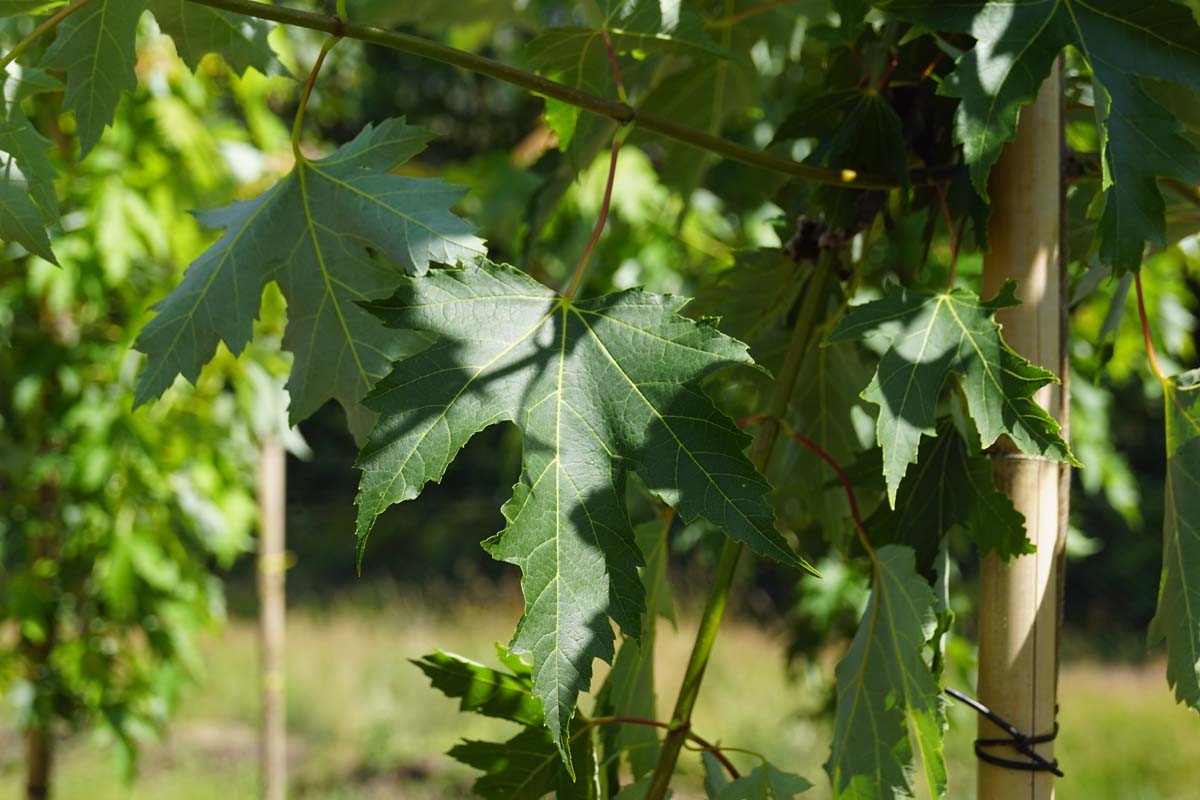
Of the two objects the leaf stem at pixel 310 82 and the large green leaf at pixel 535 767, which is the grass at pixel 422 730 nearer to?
the large green leaf at pixel 535 767

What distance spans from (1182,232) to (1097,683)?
4710 mm

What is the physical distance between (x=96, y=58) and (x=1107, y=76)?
1.69ft

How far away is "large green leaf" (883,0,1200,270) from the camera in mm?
543

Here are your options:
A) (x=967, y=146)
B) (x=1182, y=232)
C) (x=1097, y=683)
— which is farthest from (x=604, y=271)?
(x=1097, y=683)

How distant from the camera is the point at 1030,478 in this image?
662 mm

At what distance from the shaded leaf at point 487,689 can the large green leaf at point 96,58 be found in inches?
13.4

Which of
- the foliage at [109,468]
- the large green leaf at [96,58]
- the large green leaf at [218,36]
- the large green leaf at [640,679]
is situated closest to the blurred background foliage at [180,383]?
the foliage at [109,468]

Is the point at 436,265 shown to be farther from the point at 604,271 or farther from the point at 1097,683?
the point at 1097,683

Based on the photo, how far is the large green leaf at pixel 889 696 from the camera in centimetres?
60

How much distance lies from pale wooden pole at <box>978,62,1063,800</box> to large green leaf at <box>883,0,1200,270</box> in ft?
0.33

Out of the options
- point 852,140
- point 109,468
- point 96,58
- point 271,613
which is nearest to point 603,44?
point 852,140

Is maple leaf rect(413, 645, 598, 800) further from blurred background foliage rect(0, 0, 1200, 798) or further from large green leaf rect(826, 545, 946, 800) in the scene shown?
blurred background foliage rect(0, 0, 1200, 798)

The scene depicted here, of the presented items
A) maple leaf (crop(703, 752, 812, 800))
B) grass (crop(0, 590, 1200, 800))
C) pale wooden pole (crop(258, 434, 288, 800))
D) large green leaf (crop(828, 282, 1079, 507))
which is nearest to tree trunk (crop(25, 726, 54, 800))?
pale wooden pole (crop(258, 434, 288, 800))

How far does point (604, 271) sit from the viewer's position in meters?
2.56
